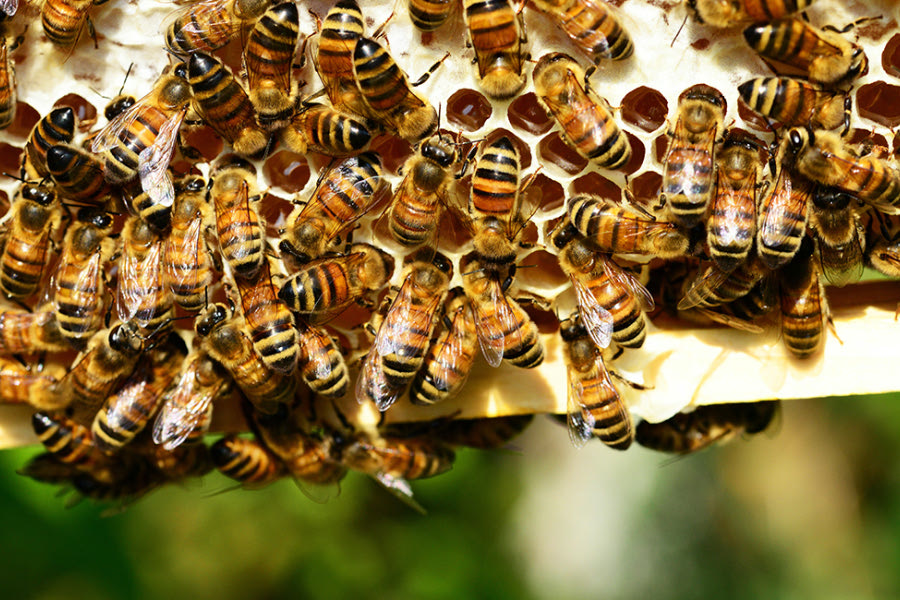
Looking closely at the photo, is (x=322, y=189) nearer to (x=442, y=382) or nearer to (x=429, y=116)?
(x=429, y=116)

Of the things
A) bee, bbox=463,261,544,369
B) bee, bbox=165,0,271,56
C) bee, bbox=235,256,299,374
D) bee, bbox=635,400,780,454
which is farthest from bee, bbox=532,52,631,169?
bee, bbox=635,400,780,454

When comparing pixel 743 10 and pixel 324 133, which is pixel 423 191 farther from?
pixel 743 10

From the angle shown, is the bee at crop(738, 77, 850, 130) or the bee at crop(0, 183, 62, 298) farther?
the bee at crop(0, 183, 62, 298)

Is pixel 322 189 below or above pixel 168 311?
above

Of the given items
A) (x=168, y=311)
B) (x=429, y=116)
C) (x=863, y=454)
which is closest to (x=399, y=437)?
(x=168, y=311)

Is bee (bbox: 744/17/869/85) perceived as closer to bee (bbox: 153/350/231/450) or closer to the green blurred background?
bee (bbox: 153/350/231/450)

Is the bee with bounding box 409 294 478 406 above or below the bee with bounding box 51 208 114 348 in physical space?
below

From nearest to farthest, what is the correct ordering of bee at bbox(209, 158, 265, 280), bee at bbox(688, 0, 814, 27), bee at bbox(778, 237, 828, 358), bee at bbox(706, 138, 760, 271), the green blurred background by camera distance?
bee at bbox(688, 0, 814, 27) < bee at bbox(706, 138, 760, 271) < bee at bbox(209, 158, 265, 280) < bee at bbox(778, 237, 828, 358) < the green blurred background
